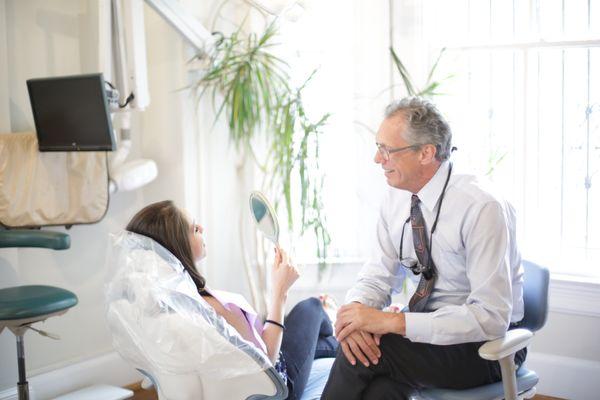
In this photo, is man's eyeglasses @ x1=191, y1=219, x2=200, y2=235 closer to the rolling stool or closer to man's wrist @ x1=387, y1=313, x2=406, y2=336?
man's wrist @ x1=387, y1=313, x2=406, y2=336

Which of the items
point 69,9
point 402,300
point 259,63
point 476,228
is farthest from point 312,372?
point 69,9

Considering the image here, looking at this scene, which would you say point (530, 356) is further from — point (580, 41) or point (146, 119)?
point (146, 119)

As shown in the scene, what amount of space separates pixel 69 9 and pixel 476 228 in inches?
83.9

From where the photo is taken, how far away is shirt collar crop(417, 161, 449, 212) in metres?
2.00

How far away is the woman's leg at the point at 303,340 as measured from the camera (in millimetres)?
2178

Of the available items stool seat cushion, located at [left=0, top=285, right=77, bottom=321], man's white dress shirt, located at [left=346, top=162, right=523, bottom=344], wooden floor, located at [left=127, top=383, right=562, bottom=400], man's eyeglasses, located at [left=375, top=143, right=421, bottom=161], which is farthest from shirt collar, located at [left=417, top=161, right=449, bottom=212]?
wooden floor, located at [left=127, top=383, right=562, bottom=400]

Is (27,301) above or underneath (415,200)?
underneath

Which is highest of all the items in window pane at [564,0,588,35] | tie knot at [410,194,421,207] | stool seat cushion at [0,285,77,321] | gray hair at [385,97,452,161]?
window pane at [564,0,588,35]

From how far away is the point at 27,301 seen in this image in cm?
231

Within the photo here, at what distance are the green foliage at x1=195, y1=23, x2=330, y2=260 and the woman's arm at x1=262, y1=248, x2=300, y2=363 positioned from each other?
1259mm

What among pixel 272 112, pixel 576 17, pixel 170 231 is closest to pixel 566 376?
pixel 576 17

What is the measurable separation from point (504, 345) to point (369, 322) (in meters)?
0.37

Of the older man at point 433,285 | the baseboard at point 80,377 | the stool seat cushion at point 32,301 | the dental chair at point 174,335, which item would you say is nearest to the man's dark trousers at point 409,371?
the older man at point 433,285

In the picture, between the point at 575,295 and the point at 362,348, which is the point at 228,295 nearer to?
the point at 362,348
